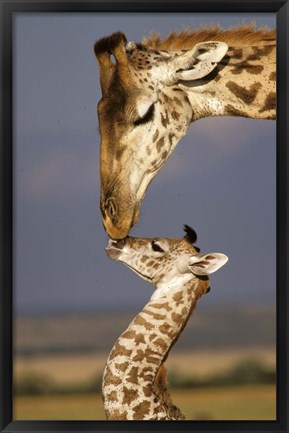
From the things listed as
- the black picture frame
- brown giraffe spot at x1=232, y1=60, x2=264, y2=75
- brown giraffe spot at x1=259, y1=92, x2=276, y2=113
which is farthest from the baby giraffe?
brown giraffe spot at x1=232, y1=60, x2=264, y2=75

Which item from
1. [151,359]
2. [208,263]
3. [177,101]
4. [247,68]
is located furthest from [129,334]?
[247,68]

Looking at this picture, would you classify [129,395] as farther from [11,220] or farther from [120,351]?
[11,220]

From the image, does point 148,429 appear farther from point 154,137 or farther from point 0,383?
point 154,137

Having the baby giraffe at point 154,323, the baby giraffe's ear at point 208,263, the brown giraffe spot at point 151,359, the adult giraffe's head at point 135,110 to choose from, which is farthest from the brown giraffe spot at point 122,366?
the adult giraffe's head at point 135,110

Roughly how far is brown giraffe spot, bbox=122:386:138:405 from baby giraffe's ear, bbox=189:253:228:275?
2.73 ft

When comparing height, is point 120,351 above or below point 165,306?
below

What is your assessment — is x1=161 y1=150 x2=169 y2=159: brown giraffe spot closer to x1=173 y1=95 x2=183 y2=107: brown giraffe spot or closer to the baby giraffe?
x1=173 y1=95 x2=183 y2=107: brown giraffe spot

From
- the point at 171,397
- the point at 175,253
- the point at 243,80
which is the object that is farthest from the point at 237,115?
the point at 171,397

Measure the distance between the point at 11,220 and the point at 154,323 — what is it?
43.9 inches

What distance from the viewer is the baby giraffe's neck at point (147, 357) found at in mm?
10266

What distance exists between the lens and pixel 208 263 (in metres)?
10.4

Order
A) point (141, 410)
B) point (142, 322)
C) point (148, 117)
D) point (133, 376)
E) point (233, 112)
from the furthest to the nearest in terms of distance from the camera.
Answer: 1. point (233, 112)
2. point (148, 117)
3. point (142, 322)
4. point (133, 376)
5. point (141, 410)

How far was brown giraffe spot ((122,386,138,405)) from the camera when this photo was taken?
10.3 meters

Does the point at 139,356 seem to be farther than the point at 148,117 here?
No
